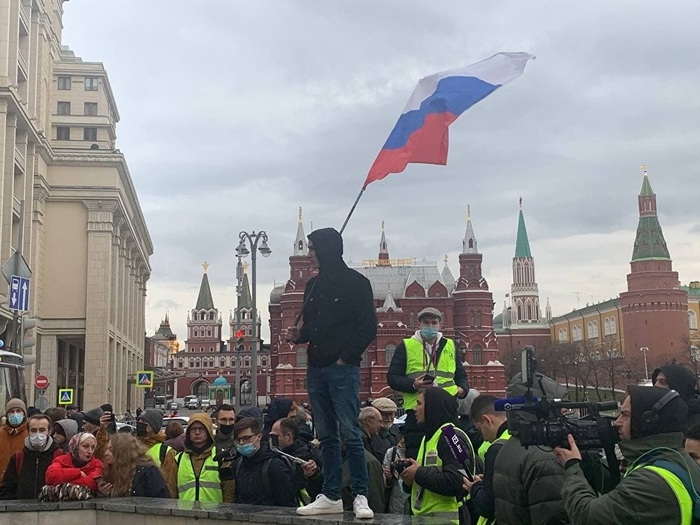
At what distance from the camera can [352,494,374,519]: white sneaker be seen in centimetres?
523

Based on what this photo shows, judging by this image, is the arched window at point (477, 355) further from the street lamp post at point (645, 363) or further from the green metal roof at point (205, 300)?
the green metal roof at point (205, 300)

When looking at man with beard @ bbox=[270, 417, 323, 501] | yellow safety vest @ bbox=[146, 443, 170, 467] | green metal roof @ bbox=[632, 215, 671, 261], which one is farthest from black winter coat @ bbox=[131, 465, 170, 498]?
green metal roof @ bbox=[632, 215, 671, 261]

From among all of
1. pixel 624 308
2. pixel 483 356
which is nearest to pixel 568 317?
pixel 624 308

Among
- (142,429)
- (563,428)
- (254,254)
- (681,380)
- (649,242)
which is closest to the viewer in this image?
(563,428)

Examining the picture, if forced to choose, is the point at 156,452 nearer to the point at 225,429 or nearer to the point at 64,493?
the point at 225,429

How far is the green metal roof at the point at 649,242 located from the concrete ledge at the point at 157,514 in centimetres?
12231

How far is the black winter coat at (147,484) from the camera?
657cm

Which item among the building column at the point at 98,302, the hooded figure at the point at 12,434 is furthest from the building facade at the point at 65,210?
the hooded figure at the point at 12,434

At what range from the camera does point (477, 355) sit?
90.9 metres

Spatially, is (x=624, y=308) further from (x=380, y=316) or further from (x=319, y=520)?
(x=319, y=520)

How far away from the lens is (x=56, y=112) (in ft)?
190

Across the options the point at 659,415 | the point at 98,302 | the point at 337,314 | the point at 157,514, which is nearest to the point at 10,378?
the point at 157,514

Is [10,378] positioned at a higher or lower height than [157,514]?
higher

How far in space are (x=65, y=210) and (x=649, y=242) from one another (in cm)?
9778
